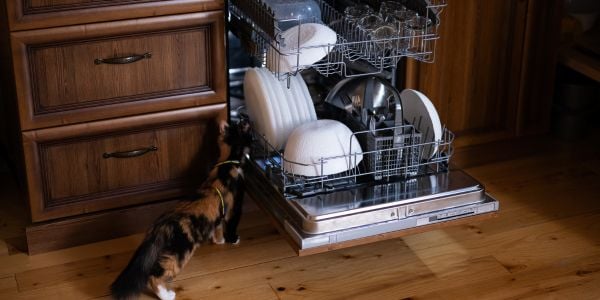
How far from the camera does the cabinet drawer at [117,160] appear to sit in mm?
2225

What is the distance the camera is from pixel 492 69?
2658 millimetres

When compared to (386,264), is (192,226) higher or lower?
higher

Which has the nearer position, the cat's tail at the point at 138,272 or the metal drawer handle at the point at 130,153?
the cat's tail at the point at 138,272

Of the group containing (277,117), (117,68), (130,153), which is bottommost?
(130,153)

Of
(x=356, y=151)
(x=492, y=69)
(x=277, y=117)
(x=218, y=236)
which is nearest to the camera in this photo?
(x=356, y=151)

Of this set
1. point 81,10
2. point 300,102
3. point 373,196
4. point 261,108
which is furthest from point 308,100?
point 81,10

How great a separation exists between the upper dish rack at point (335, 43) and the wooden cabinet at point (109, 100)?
3.6 inches

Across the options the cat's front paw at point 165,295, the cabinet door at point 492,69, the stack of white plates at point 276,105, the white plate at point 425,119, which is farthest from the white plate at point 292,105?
the cat's front paw at point 165,295

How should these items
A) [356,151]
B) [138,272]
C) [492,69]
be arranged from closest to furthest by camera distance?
[138,272] < [356,151] < [492,69]

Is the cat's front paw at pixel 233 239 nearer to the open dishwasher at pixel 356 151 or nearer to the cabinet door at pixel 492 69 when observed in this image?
the open dishwasher at pixel 356 151

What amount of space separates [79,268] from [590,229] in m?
1.38

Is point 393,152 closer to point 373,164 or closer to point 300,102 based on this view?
point 373,164

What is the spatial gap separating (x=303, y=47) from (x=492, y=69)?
0.83 meters

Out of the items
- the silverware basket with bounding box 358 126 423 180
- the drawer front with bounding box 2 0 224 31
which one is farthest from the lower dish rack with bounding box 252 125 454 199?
the drawer front with bounding box 2 0 224 31
